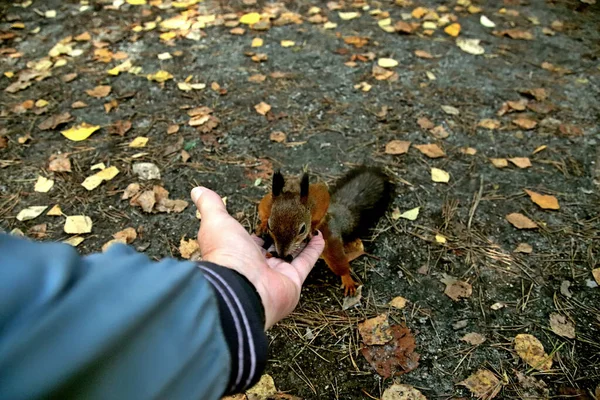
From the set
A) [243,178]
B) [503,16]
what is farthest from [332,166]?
[503,16]

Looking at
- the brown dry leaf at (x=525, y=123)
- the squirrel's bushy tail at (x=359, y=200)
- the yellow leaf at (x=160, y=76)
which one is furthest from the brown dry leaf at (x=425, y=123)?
the yellow leaf at (x=160, y=76)

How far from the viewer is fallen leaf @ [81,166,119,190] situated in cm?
229

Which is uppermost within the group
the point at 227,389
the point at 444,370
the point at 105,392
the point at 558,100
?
the point at 105,392

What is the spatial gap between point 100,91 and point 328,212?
72.5 inches

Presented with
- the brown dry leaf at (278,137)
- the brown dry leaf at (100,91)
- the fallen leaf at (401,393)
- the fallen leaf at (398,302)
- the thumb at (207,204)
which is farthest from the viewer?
the brown dry leaf at (100,91)

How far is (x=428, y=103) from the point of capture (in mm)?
2850

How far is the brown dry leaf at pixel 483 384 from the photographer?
155cm

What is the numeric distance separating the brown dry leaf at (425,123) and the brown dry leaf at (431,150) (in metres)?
0.16

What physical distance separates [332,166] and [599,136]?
1.57 meters

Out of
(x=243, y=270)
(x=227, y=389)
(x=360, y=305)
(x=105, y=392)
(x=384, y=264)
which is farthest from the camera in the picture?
(x=384, y=264)

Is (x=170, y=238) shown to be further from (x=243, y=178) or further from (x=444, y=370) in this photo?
(x=444, y=370)

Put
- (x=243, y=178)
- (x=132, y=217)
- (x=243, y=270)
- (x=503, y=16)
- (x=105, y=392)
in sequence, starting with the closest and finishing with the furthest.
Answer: (x=105, y=392) < (x=243, y=270) < (x=132, y=217) < (x=243, y=178) < (x=503, y=16)

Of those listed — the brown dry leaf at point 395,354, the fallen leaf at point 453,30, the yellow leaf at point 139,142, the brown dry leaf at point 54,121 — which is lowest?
the brown dry leaf at point 395,354

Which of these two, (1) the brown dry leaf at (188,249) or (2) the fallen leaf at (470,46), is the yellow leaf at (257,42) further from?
(1) the brown dry leaf at (188,249)
